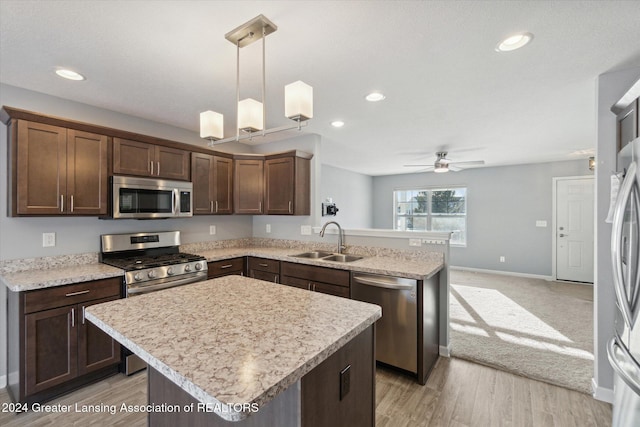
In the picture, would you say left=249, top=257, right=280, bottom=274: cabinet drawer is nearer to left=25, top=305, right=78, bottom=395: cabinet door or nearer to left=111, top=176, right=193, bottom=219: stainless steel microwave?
left=111, top=176, right=193, bottom=219: stainless steel microwave

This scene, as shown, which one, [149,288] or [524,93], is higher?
[524,93]

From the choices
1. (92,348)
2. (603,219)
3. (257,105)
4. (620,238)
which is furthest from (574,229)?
(92,348)

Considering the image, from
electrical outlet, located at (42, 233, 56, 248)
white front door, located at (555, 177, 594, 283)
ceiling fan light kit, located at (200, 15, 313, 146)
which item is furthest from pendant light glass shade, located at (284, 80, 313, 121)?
white front door, located at (555, 177, 594, 283)

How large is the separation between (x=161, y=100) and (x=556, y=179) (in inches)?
278

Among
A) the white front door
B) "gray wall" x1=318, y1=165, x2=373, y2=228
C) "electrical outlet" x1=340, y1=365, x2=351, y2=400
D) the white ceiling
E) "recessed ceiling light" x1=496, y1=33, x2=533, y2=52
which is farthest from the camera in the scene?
"gray wall" x1=318, y1=165, x2=373, y2=228

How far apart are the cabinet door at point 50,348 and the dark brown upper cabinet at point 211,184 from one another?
156 cm

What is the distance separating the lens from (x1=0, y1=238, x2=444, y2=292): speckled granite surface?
7.16 ft

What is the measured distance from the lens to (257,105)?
183 cm

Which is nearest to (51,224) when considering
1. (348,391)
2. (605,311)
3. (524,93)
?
(348,391)

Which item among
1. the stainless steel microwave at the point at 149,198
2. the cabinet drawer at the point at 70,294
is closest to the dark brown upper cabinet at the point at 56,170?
the stainless steel microwave at the point at 149,198

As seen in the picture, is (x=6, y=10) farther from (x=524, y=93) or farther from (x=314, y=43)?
(x=524, y=93)

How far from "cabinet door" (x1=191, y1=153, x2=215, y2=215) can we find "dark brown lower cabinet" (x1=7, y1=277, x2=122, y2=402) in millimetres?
1241

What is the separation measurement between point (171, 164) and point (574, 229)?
7224 millimetres

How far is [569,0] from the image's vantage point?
1431 millimetres
